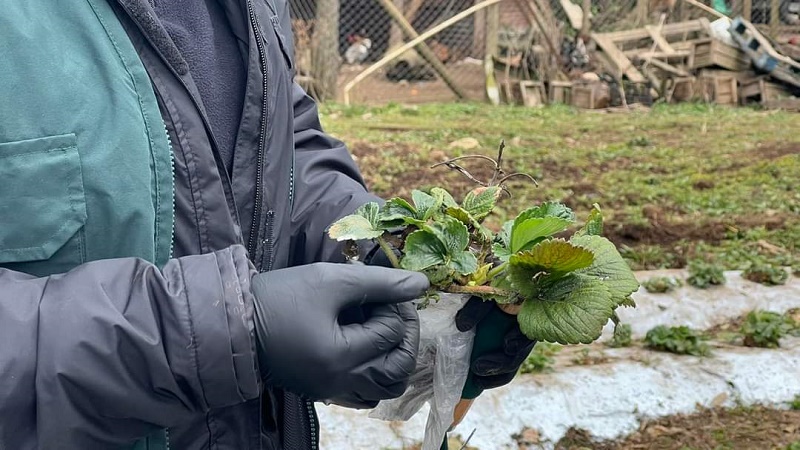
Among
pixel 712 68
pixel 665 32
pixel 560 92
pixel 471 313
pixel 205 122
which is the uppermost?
pixel 205 122

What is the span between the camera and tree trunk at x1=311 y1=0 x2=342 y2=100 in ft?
36.9

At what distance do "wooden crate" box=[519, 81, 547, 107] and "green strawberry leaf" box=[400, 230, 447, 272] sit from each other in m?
10.4

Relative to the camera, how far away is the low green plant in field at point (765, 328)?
3.58m

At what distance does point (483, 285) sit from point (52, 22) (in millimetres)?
754

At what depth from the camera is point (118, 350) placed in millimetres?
1050

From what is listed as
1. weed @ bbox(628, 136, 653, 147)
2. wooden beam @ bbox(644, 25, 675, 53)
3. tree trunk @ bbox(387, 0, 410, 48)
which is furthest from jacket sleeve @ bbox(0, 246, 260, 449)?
tree trunk @ bbox(387, 0, 410, 48)

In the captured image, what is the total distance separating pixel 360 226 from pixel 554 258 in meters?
0.30

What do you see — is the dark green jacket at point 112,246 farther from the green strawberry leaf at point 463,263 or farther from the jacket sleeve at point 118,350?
the green strawberry leaf at point 463,263

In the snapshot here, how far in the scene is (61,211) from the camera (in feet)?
3.62

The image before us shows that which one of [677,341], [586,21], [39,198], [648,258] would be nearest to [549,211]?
[39,198]

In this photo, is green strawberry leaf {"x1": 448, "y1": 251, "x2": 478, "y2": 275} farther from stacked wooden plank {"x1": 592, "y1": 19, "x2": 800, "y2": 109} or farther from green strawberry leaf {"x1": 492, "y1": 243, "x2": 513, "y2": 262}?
stacked wooden plank {"x1": 592, "y1": 19, "x2": 800, "y2": 109}

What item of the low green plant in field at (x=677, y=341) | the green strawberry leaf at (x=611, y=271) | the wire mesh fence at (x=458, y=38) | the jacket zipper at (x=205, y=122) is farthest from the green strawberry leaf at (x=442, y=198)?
the wire mesh fence at (x=458, y=38)

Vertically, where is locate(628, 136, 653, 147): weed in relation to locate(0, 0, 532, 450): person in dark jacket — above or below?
below

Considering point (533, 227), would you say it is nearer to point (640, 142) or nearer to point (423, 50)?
point (640, 142)
